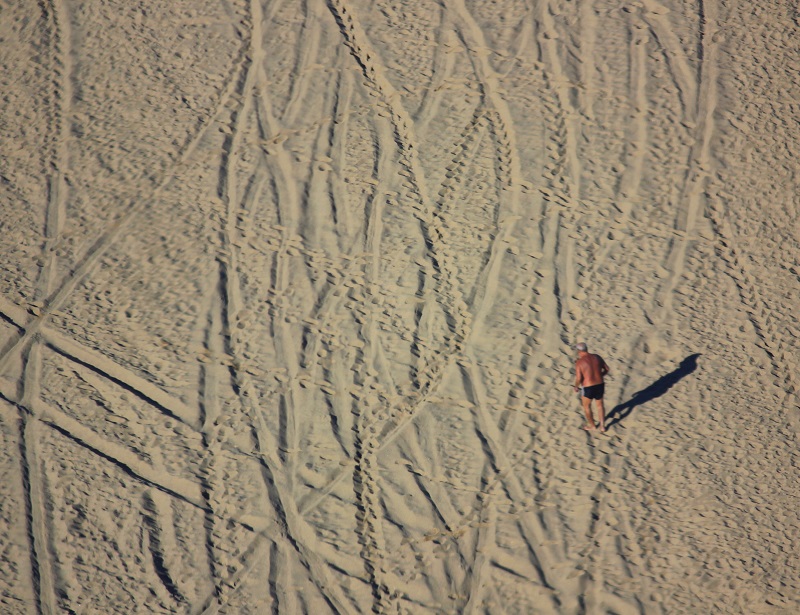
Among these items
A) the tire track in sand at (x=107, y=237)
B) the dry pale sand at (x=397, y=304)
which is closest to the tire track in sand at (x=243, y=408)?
the dry pale sand at (x=397, y=304)

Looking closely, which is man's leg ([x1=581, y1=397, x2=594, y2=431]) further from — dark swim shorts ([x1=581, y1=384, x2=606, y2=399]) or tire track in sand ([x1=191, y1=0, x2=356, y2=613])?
tire track in sand ([x1=191, y1=0, x2=356, y2=613])

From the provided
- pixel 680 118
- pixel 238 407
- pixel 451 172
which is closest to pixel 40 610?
pixel 238 407

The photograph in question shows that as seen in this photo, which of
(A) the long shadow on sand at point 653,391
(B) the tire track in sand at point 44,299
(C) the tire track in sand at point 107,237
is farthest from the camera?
(C) the tire track in sand at point 107,237

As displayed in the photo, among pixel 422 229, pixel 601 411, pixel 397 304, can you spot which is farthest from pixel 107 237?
pixel 601 411

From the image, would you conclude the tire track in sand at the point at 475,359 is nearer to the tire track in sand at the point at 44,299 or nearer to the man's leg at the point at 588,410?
the man's leg at the point at 588,410

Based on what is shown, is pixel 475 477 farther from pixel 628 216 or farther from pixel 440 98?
pixel 440 98

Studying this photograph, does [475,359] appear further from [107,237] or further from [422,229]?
[107,237]
